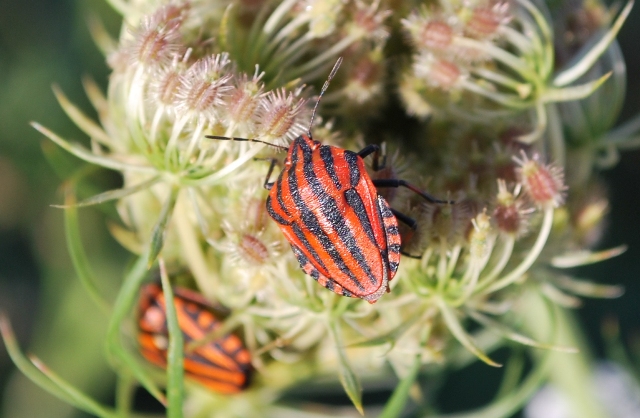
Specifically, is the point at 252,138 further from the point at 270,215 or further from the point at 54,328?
the point at 54,328

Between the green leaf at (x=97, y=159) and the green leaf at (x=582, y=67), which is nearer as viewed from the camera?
the green leaf at (x=97, y=159)

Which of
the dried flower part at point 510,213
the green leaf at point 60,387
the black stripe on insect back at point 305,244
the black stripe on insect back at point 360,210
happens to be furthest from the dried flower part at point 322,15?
the green leaf at point 60,387

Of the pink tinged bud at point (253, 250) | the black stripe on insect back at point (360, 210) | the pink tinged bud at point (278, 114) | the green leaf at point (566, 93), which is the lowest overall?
the pink tinged bud at point (253, 250)

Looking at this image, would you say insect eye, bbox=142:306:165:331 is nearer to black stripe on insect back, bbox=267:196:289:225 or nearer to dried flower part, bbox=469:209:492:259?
black stripe on insect back, bbox=267:196:289:225

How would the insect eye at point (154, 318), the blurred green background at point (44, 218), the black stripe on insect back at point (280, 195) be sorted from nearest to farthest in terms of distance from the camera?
the black stripe on insect back at point (280, 195) → the insect eye at point (154, 318) → the blurred green background at point (44, 218)

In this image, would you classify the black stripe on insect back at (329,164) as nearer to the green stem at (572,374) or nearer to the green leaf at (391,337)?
the green leaf at (391,337)

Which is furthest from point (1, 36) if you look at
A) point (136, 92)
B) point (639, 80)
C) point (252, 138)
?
point (639, 80)

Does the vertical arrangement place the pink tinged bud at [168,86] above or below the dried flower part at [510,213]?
above
